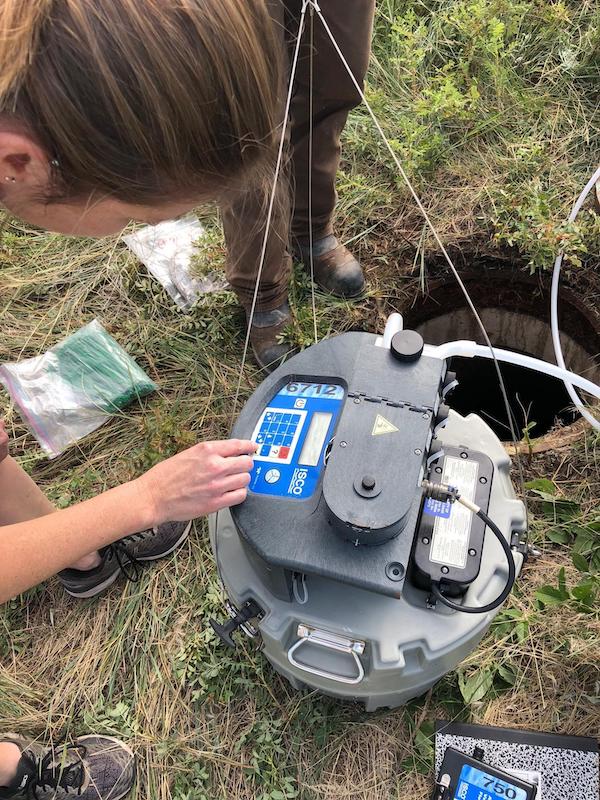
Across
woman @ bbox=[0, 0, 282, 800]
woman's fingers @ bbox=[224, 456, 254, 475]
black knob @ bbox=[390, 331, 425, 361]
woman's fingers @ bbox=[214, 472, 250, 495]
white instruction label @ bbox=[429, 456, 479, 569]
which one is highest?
woman @ bbox=[0, 0, 282, 800]

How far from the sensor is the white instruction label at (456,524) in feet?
3.22

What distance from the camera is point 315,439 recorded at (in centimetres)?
101

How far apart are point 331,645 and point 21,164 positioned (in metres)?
0.83

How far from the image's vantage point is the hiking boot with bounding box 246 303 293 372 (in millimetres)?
1659

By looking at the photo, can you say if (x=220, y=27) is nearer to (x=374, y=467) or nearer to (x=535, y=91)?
(x=374, y=467)

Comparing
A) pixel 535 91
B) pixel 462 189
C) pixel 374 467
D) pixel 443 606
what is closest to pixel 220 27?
pixel 374 467

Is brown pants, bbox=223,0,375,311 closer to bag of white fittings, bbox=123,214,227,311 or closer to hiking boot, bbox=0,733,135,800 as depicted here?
bag of white fittings, bbox=123,214,227,311

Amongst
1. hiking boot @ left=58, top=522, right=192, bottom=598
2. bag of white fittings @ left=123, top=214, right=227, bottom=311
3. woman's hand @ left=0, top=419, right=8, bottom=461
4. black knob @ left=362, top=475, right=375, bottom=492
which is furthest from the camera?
bag of white fittings @ left=123, top=214, right=227, bottom=311

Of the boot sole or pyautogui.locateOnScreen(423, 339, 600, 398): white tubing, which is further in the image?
the boot sole

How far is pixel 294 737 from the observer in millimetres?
1277

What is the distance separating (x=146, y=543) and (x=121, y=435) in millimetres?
352

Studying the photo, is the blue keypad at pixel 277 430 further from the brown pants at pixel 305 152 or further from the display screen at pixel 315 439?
the brown pants at pixel 305 152

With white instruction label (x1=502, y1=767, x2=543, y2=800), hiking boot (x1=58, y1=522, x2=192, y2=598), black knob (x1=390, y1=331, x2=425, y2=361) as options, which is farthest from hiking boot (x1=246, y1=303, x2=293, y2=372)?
white instruction label (x1=502, y1=767, x2=543, y2=800)

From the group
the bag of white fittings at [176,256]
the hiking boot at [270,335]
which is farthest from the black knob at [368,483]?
the bag of white fittings at [176,256]
